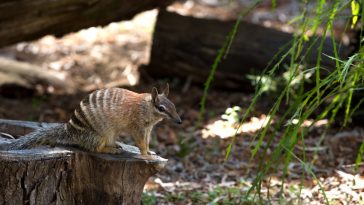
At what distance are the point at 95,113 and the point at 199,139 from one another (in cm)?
253

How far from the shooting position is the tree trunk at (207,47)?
285 inches

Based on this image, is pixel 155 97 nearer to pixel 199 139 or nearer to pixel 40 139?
pixel 40 139

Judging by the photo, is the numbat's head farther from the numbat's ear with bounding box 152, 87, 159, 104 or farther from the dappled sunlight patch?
the dappled sunlight patch

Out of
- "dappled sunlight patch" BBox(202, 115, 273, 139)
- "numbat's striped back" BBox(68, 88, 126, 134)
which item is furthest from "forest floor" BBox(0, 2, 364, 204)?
"numbat's striped back" BBox(68, 88, 126, 134)

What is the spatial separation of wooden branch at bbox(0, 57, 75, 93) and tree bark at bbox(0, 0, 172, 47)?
1.35m

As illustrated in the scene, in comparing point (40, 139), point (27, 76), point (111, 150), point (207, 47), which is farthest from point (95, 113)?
point (27, 76)

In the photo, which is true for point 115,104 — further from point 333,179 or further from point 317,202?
point 333,179

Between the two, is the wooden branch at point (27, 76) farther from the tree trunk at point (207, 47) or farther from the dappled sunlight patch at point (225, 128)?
the dappled sunlight patch at point (225, 128)

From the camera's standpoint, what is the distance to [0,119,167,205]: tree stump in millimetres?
3643


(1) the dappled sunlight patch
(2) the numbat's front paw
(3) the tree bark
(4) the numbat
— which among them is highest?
(3) the tree bark

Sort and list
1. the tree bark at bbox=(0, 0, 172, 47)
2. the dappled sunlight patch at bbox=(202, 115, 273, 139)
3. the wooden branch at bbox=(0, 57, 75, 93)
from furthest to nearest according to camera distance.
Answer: the wooden branch at bbox=(0, 57, 75, 93) < the dappled sunlight patch at bbox=(202, 115, 273, 139) < the tree bark at bbox=(0, 0, 172, 47)

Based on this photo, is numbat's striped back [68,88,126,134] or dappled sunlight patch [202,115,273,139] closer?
numbat's striped back [68,88,126,134]

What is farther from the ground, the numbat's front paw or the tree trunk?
the tree trunk

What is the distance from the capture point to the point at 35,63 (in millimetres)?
8734
